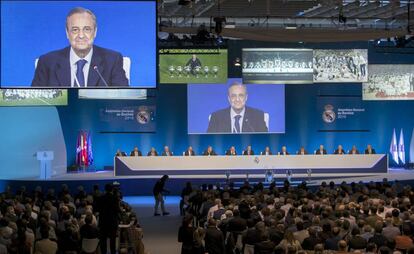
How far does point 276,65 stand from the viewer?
21.3m

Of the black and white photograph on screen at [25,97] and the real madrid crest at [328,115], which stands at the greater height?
the black and white photograph on screen at [25,97]

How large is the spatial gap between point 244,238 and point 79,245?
213 cm

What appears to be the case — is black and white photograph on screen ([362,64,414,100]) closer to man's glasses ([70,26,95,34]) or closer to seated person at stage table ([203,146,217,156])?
seated person at stage table ([203,146,217,156])

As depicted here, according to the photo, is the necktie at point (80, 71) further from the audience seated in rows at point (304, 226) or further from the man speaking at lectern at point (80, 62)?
the audience seated in rows at point (304, 226)

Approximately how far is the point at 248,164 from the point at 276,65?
3.24 metres

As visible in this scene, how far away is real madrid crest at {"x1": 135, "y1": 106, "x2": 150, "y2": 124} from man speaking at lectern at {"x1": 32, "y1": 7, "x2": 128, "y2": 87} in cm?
1051

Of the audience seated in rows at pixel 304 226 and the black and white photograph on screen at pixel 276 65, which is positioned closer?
the audience seated in rows at pixel 304 226

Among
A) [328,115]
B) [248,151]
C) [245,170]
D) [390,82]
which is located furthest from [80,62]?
[390,82]

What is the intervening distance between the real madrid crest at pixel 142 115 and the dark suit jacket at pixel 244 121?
2065mm

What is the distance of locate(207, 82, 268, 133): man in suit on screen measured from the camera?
2194cm

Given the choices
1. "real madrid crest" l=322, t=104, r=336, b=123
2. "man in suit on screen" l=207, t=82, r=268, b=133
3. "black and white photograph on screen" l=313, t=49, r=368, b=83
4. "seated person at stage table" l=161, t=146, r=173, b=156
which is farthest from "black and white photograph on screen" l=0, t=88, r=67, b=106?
"real madrid crest" l=322, t=104, r=336, b=123

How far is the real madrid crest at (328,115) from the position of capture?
76.9ft

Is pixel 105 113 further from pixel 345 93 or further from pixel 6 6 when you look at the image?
pixel 6 6

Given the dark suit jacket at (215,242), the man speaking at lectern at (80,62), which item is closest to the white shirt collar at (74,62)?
the man speaking at lectern at (80,62)
